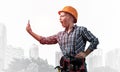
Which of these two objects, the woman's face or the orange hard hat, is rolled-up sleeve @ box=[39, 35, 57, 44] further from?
the orange hard hat

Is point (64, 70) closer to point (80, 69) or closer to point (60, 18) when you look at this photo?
point (80, 69)

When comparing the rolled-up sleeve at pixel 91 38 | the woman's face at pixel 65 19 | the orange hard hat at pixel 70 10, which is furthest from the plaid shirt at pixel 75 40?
the orange hard hat at pixel 70 10

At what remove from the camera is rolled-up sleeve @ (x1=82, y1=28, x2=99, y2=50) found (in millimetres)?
8875

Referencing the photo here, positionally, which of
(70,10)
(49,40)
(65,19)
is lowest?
(49,40)

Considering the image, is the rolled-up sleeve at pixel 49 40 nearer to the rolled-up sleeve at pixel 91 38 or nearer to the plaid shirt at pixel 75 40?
the plaid shirt at pixel 75 40

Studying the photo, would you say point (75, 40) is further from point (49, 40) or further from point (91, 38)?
point (49, 40)

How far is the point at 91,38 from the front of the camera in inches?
354

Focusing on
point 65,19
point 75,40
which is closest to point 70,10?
point 65,19

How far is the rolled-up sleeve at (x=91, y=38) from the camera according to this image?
8.88 m

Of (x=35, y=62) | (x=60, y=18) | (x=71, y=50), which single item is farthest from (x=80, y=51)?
(x=35, y=62)

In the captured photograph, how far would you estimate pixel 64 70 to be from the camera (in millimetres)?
8930

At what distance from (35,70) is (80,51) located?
17813cm

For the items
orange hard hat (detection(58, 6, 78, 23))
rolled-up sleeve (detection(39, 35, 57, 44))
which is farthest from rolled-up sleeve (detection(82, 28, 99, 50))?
rolled-up sleeve (detection(39, 35, 57, 44))

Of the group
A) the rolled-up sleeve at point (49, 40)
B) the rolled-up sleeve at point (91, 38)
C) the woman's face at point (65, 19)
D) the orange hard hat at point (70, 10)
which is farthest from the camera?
the rolled-up sleeve at point (49, 40)
